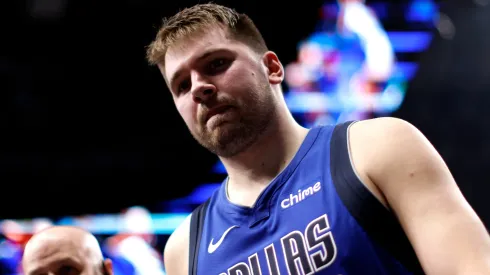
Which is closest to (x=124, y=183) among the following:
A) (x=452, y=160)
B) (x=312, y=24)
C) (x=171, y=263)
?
(x=312, y=24)

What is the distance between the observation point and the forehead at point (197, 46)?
55.6 inches

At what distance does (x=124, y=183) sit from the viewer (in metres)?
5.49

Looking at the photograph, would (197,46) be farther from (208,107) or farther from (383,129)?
(383,129)

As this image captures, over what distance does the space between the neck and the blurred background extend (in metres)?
3.98

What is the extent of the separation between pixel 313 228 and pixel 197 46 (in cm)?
52

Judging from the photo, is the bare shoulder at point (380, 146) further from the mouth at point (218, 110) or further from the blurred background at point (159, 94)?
the blurred background at point (159, 94)

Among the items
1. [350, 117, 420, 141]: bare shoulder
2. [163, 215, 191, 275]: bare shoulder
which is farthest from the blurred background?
[350, 117, 420, 141]: bare shoulder

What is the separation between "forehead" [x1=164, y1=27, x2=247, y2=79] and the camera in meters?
1.41

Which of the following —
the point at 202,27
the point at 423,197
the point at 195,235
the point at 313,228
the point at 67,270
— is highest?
the point at 202,27

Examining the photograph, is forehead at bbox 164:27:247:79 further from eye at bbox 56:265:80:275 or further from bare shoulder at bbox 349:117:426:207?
eye at bbox 56:265:80:275

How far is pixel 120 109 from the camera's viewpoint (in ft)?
18.7

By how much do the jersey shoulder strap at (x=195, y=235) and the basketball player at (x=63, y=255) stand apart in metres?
0.31

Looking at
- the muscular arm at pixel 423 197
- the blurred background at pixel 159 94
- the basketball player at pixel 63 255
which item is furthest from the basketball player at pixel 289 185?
the blurred background at pixel 159 94

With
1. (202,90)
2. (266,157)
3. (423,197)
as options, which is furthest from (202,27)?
(423,197)
